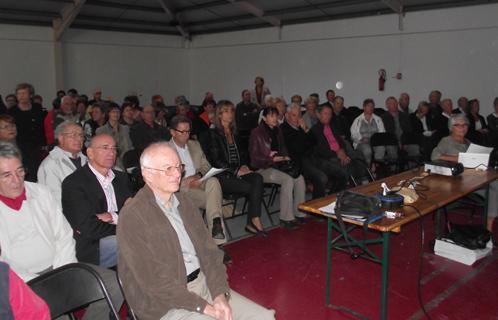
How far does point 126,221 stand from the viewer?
5.97 ft

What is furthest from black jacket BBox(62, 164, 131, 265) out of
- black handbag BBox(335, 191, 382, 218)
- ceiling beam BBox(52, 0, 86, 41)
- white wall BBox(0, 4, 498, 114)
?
ceiling beam BBox(52, 0, 86, 41)

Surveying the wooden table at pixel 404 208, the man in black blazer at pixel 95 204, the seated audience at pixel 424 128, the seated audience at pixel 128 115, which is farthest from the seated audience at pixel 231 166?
the seated audience at pixel 424 128

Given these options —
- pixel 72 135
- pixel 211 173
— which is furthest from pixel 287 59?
pixel 72 135

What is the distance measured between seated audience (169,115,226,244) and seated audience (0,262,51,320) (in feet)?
8.11

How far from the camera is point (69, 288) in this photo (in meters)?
1.79

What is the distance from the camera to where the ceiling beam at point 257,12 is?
10.1m

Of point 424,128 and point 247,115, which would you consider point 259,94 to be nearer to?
point 247,115

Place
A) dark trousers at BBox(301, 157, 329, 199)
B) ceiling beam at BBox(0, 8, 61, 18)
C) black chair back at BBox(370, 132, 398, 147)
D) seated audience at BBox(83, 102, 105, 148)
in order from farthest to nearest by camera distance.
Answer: ceiling beam at BBox(0, 8, 61, 18) → black chair back at BBox(370, 132, 398, 147) → seated audience at BBox(83, 102, 105, 148) → dark trousers at BBox(301, 157, 329, 199)

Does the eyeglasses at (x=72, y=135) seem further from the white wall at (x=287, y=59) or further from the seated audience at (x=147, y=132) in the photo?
the white wall at (x=287, y=59)

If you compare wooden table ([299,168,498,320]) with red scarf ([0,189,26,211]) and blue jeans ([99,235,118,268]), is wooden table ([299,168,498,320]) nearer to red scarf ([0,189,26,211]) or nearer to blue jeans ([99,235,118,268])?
blue jeans ([99,235,118,268])

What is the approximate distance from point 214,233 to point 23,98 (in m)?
2.91

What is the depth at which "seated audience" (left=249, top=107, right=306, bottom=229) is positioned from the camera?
4.53 m

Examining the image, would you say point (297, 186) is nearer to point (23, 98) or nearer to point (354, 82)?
point (23, 98)

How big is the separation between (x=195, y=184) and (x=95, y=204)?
134cm
